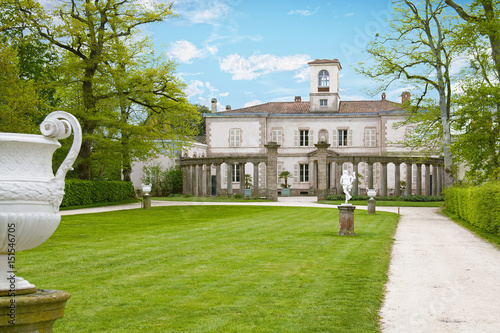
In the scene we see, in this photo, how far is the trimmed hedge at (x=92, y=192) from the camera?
28.2 m

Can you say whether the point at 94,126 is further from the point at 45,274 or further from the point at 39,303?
the point at 39,303

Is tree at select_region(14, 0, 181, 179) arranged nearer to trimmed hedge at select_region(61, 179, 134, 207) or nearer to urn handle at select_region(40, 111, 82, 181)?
trimmed hedge at select_region(61, 179, 134, 207)

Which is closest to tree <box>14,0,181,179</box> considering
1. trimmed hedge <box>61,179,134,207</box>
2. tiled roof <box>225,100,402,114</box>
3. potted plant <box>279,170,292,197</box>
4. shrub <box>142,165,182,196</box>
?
trimmed hedge <box>61,179,134,207</box>

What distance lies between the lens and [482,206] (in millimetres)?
16422

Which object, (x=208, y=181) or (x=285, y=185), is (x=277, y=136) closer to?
(x=285, y=185)

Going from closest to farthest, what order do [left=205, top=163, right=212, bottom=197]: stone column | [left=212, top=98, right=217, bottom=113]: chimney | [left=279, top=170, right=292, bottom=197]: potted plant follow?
[left=205, top=163, right=212, bottom=197]: stone column < [left=279, top=170, right=292, bottom=197]: potted plant < [left=212, top=98, right=217, bottom=113]: chimney

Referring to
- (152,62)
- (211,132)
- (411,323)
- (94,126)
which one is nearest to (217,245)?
(411,323)

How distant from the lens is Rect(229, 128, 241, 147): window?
52656 mm

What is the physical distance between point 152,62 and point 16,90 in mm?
15145

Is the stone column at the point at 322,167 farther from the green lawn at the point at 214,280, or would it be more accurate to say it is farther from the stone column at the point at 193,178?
the green lawn at the point at 214,280

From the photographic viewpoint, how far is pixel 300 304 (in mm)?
6242

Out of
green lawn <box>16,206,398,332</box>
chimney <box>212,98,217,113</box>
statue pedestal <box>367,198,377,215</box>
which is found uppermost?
chimney <box>212,98,217,113</box>

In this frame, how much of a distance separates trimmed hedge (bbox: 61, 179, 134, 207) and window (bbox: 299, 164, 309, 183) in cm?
1891

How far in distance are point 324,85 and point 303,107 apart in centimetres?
276
